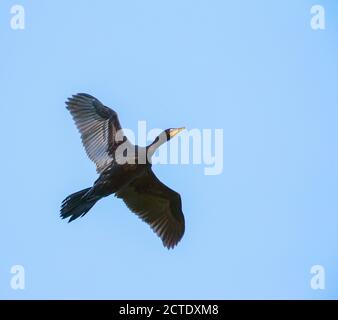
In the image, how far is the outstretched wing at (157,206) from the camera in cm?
1700

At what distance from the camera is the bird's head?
52.4ft

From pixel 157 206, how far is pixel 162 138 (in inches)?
62.8

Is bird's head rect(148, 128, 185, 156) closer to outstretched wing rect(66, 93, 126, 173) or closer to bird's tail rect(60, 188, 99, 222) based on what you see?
outstretched wing rect(66, 93, 126, 173)

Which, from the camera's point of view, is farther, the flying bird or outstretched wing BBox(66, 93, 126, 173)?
outstretched wing BBox(66, 93, 126, 173)

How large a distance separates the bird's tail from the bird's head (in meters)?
1.25

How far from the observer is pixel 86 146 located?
650 inches

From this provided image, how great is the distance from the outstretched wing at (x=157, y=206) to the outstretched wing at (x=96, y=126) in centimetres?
86

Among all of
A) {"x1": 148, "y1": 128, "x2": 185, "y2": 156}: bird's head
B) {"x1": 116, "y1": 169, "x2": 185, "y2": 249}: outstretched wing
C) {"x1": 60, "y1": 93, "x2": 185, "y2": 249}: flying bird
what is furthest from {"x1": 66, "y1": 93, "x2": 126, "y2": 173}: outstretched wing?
{"x1": 116, "y1": 169, "x2": 185, "y2": 249}: outstretched wing
